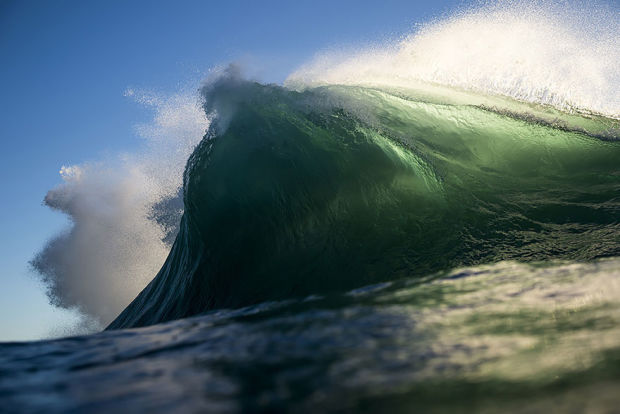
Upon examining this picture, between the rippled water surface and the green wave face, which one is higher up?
the green wave face

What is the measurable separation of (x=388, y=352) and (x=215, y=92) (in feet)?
16.6

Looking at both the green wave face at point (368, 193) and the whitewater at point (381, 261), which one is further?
the green wave face at point (368, 193)

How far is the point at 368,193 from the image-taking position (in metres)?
5.25

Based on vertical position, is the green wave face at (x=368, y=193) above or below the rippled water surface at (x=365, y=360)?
above

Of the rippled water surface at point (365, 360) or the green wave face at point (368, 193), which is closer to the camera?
the rippled water surface at point (365, 360)

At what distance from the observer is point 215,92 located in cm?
600

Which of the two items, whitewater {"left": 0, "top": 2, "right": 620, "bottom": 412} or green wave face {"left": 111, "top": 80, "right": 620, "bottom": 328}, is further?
green wave face {"left": 111, "top": 80, "right": 620, "bottom": 328}

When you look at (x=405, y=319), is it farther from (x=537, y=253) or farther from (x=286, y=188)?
(x=286, y=188)

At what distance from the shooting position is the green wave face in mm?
4586

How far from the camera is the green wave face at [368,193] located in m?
4.59

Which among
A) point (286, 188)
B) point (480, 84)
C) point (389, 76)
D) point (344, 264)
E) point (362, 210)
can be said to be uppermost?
point (389, 76)

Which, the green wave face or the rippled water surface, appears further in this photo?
the green wave face

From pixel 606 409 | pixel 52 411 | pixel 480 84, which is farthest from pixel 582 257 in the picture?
pixel 52 411

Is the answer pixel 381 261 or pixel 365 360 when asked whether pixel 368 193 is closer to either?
pixel 381 261
